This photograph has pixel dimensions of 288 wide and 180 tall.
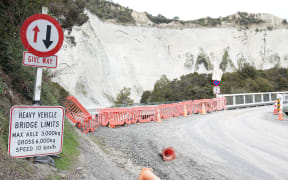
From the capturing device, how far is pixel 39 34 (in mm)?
3547

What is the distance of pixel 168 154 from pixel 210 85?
125 ft

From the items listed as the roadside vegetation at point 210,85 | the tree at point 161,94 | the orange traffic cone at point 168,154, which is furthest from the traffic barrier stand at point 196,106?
the tree at point 161,94

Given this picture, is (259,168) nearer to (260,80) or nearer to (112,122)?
(112,122)

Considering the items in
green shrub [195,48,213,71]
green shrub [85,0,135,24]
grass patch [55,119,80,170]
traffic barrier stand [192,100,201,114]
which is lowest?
grass patch [55,119,80,170]

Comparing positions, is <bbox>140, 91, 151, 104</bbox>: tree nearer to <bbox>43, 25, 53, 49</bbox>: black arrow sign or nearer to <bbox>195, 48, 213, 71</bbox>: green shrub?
<bbox>195, 48, 213, 71</bbox>: green shrub

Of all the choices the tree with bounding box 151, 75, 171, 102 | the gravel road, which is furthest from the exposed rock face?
the gravel road

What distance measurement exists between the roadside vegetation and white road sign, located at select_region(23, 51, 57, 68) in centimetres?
3798

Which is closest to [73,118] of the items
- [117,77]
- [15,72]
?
[15,72]

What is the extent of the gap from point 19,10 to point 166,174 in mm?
5600

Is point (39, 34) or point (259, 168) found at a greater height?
point (39, 34)

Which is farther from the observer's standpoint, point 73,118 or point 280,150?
point 73,118

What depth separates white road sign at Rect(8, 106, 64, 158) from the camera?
3316 millimetres

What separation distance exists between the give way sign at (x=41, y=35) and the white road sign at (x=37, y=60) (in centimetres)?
7

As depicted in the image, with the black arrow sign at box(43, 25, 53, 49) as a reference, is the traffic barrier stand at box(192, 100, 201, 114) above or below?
below
